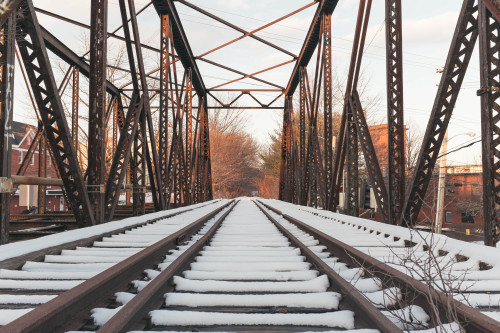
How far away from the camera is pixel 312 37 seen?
588 inches

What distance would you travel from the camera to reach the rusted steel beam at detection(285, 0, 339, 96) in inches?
472

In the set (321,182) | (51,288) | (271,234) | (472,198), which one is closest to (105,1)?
(271,234)

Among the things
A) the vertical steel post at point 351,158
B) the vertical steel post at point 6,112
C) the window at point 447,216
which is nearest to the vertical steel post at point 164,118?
the vertical steel post at point 351,158

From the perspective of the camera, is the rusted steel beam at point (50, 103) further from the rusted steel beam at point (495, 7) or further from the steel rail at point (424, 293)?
the rusted steel beam at point (495, 7)

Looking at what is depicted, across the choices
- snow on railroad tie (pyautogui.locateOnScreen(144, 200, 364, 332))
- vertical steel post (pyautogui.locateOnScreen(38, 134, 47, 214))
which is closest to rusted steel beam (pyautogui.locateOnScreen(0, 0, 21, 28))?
snow on railroad tie (pyautogui.locateOnScreen(144, 200, 364, 332))

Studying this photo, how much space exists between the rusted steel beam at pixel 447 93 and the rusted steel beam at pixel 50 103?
4.59 m

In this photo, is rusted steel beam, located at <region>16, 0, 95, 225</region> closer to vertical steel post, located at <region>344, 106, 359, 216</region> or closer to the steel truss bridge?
the steel truss bridge

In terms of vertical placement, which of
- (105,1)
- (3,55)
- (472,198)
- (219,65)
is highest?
(219,65)

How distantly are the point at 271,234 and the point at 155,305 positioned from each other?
390 cm

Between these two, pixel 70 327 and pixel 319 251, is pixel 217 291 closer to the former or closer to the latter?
pixel 70 327

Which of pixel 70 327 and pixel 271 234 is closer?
pixel 70 327

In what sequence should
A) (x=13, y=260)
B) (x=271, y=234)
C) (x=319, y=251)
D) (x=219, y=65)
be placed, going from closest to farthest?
(x=13, y=260), (x=319, y=251), (x=271, y=234), (x=219, y=65)

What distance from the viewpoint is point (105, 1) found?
6430 millimetres

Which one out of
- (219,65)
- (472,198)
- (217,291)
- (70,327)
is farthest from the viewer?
(472,198)
